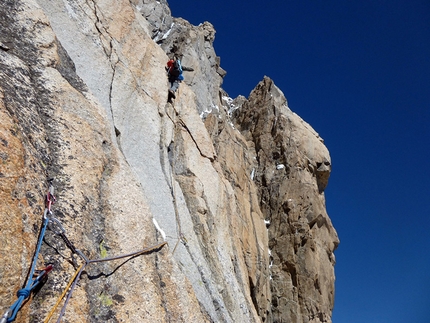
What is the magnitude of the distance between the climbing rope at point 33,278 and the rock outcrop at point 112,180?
5.2 inches

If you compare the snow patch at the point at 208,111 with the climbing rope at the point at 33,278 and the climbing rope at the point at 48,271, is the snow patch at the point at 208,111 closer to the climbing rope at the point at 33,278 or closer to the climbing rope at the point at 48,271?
the climbing rope at the point at 48,271

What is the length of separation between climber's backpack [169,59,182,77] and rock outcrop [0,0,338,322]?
634 millimetres

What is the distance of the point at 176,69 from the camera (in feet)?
63.5

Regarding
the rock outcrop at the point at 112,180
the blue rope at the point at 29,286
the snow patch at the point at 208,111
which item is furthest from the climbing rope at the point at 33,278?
the snow patch at the point at 208,111

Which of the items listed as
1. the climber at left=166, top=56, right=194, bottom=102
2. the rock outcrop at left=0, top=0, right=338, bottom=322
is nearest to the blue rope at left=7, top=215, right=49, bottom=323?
the rock outcrop at left=0, top=0, right=338, bottom=322

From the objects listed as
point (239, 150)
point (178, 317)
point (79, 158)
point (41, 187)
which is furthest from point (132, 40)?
point (239, 150)

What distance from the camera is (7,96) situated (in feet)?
26.1

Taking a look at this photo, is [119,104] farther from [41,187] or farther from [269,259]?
[269,259]

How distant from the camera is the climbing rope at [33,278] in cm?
574

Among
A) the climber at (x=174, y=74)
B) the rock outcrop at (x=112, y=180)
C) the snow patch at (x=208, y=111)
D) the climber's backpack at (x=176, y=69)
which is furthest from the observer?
the snow patch at (x=208, y=111)

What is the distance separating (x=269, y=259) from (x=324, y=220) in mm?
7927

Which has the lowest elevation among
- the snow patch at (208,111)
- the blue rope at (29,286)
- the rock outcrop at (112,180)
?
the blue rope at (29,286)

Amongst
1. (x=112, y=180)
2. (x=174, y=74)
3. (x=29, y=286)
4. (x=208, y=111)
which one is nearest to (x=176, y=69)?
(x=174, y=74)

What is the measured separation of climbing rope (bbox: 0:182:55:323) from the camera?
5742mm
